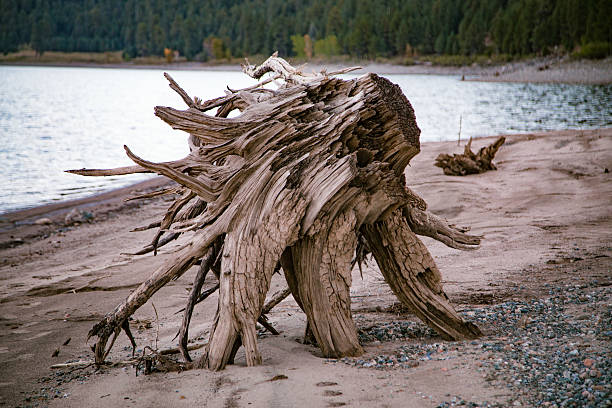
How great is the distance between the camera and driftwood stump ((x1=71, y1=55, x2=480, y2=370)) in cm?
362

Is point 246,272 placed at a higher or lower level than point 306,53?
lower

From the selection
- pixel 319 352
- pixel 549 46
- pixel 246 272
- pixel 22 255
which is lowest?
pixel 22 255

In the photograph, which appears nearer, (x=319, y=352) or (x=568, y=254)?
(x=319, y=352)

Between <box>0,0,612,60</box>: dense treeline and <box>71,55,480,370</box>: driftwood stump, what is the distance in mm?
66079

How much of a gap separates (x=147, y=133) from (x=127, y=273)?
2096 cm

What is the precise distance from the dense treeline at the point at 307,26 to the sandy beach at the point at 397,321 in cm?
6127

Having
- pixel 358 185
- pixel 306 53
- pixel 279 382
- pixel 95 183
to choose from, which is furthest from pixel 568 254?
pixel 306 53

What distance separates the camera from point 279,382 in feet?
11.1

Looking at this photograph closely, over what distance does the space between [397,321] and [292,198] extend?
177cm

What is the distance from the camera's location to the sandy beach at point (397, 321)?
322cm

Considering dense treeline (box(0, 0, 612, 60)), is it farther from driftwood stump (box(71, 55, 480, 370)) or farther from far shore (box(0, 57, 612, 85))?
driftwood stump (box(71, 55, 480, 370))

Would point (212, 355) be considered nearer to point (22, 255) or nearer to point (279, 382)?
point (279, 382)

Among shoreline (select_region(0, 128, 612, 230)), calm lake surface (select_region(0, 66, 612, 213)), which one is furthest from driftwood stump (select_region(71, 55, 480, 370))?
calm lake surface (select_region(0, 66, 612, 213))

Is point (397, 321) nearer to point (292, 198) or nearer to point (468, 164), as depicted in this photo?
point (292, 198)
